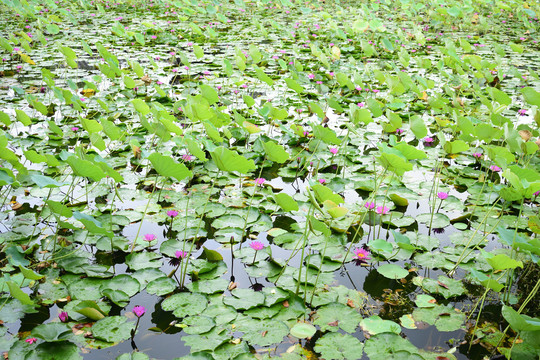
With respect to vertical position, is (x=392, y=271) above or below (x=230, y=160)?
below

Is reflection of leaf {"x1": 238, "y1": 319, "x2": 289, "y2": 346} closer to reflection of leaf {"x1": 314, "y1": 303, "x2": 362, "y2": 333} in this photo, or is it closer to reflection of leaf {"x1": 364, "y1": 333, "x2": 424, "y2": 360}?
reflection of leaf {"x1": 314, "y1": 303, "x2": 362, "y2": 333}

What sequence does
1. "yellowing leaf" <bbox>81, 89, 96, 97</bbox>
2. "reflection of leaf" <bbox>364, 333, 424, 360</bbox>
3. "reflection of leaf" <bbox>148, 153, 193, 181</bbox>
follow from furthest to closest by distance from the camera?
"yellowing leaf" <bbox>81, 89, 96, 97</bbox>, "reflection of leaf" <bbox>148, 153, 193, 181</bbox>, "reflection of leaf" <bbox>364, 333, 424, 360</bbox>

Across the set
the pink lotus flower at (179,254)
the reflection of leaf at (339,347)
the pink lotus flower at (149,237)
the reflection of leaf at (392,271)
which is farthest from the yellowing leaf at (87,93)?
the reflection of leaf at (339,347)

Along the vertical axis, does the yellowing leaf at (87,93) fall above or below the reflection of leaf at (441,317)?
above

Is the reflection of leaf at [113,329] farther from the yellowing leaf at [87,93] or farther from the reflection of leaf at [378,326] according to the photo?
the yellowing leaf at [87,93]

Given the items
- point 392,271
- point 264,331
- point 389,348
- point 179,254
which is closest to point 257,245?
point 179,254

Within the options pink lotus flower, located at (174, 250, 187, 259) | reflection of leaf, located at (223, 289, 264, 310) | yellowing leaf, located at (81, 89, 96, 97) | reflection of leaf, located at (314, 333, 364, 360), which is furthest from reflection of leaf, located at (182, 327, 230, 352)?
yellowing leaf, located at (81, 89, 96, 97)

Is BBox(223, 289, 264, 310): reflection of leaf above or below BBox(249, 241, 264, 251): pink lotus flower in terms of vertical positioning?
below

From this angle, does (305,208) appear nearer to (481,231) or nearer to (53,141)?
(481,231)

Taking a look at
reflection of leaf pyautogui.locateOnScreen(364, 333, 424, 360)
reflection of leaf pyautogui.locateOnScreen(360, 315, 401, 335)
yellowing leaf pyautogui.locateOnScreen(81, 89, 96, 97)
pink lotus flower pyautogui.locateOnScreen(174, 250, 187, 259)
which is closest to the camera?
reflection of leaf pyautogui.locateOnScreen(364, 333, 424, 360)

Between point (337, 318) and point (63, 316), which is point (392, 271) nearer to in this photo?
point (337, 318)

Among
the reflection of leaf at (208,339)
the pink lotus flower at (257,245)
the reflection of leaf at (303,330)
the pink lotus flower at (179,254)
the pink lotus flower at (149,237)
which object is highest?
the pink lotus flower at (257,245)

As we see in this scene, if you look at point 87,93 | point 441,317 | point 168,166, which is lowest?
point 441,317

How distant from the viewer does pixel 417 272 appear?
1625 millimetres
